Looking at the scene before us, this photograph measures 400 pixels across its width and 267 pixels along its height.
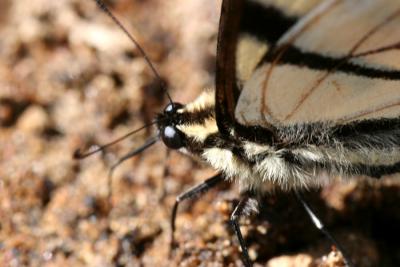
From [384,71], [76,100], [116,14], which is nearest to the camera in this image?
[384,71]

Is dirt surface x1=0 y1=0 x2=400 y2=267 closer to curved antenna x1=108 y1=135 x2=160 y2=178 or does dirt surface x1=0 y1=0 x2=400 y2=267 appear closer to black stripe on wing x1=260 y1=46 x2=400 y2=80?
curved antenna x1=108 y1=135 x2=160 y2=178

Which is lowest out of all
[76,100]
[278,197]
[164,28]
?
[278,197]

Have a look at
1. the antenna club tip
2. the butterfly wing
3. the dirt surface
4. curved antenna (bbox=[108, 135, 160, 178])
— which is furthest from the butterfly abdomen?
the antenna club tip

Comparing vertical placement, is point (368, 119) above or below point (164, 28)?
below

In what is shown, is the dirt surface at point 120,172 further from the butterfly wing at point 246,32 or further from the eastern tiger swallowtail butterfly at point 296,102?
the butterfly wing at point 246,32

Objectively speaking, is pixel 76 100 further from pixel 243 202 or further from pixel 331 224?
pixel 331 224

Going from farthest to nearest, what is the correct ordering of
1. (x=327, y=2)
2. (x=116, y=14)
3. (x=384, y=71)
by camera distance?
(x=116, y=14)
(x=384, y=71)
(x=327, y=2)

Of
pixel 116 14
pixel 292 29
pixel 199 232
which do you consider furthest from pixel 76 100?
pixel 292 29
